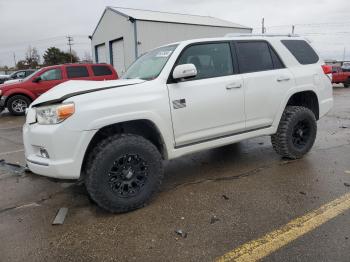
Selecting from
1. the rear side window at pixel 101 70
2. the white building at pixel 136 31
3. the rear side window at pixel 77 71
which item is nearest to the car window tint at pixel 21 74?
the white building at pixel 136 31

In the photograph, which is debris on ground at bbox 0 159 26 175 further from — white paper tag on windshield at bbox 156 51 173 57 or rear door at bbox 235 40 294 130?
rear door at bbox 235 40 294 130

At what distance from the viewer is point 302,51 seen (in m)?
5.33

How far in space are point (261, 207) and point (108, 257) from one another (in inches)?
67.0

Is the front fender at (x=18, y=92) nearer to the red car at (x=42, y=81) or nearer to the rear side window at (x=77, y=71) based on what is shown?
the red car at (x=42, y=81)

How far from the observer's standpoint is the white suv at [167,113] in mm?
3322

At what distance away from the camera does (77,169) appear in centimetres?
332

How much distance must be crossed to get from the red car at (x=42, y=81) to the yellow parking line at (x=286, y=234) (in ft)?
33.9

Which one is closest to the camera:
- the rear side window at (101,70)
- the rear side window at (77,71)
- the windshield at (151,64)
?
the windshield at (151,64)

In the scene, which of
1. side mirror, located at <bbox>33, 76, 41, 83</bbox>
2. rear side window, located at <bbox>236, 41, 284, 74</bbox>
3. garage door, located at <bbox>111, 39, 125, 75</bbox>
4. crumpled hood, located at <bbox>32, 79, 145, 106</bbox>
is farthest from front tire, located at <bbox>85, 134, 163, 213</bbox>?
garage door, located at <bbox>111, 39, 125, 75</bbox>

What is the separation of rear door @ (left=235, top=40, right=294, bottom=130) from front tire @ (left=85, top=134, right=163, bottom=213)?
5.22 feet

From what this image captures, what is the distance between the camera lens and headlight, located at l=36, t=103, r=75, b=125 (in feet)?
10.6

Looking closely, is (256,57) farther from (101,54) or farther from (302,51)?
(101,54)

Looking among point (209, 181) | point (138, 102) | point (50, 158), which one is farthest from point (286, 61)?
point (50, 158)

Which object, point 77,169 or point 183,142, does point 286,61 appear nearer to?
point 183,142
